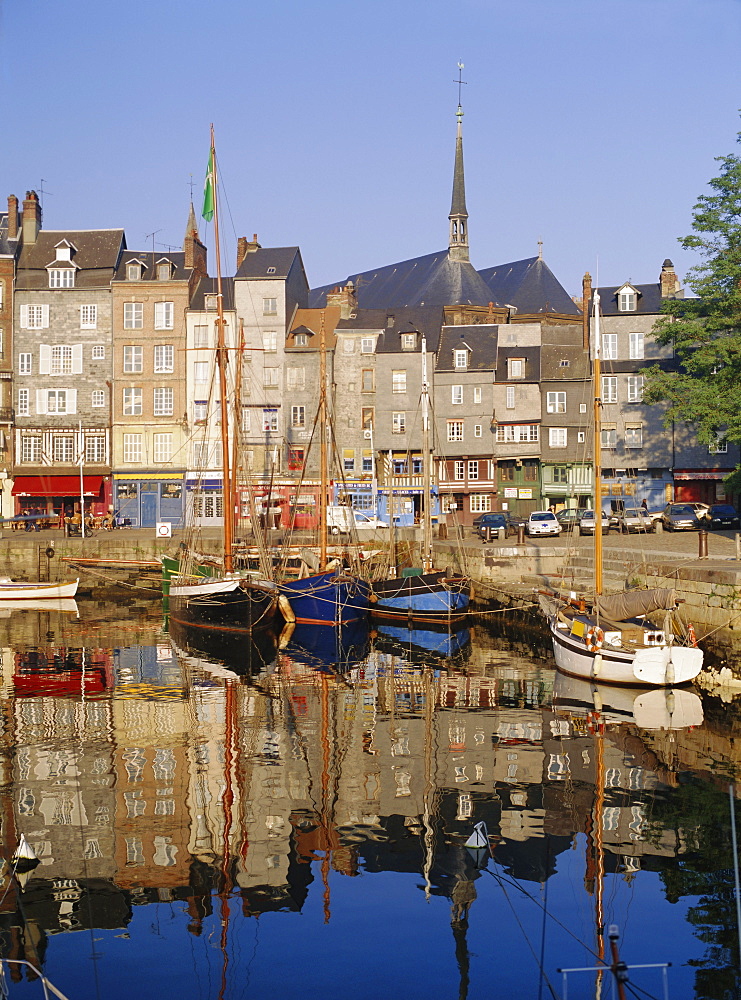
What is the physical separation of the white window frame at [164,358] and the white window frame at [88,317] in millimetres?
4382

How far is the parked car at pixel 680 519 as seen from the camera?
48344 millimetres

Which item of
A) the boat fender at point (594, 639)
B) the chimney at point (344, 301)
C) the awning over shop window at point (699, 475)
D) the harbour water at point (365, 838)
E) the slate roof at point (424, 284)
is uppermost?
the slate roof at point (424, 284)

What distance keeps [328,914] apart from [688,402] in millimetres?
40652

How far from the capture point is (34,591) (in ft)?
153

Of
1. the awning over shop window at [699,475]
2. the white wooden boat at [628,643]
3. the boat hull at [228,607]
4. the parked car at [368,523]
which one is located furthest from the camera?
the awning over shop window at [699,475]

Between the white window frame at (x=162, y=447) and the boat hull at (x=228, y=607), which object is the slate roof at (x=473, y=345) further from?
the boat hull at (x=228, y=607)

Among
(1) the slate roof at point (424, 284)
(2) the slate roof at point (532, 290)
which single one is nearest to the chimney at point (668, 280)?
(2) the slate roof at point (532, 290)

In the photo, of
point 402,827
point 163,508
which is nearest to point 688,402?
point 163,508

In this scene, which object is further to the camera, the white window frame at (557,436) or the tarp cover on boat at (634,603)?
the white window frame at (557,436)

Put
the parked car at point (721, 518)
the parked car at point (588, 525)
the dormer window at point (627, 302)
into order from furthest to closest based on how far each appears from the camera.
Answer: the dormer window at point (627, 302) < the parked car at point (721, 518) < the parked car at point (588, 525)

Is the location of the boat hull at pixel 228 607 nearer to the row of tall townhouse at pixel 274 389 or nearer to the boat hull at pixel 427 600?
the boat hull at pixel 427 600

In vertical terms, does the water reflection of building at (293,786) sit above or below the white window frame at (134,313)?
below

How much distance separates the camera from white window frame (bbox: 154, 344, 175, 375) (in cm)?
6494

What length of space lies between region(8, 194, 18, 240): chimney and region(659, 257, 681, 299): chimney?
132 ft
